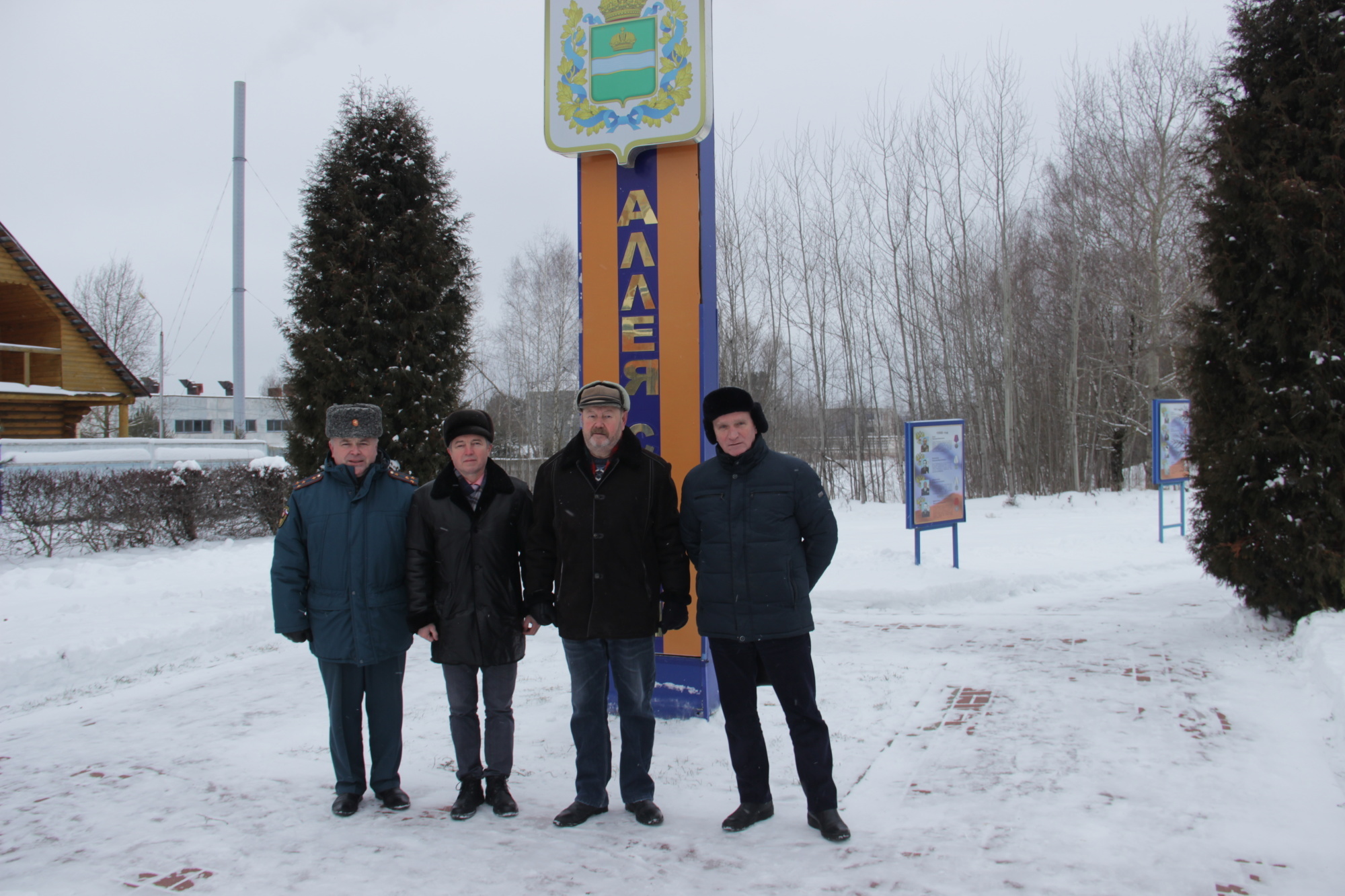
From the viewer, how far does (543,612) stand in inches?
146

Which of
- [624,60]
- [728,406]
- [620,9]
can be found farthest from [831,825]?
[620,9]

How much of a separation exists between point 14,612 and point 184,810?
478 centimetres

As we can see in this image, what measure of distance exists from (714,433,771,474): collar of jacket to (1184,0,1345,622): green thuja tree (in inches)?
185

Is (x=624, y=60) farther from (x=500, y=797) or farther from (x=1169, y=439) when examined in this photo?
(x=1169, y=439)

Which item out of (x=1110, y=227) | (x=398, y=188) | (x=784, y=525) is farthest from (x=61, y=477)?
(x=1110, y=227)

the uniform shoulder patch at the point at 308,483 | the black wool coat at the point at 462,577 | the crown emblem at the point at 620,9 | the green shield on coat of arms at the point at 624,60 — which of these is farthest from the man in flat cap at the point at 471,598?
the crown emblem at the point at 620,9

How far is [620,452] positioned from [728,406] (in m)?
0.53

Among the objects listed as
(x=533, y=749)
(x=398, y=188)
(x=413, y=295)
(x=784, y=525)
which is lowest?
(x=533, y=749)

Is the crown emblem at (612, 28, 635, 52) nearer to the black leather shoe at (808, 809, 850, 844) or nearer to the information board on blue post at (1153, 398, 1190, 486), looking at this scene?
the black leather shoe at (808, 809, 850, 844)

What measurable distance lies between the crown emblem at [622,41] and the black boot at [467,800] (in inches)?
164

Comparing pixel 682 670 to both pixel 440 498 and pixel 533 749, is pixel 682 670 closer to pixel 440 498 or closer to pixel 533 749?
pixel 533 749

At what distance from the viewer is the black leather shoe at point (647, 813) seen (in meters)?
3.56

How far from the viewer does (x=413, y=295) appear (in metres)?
11.3

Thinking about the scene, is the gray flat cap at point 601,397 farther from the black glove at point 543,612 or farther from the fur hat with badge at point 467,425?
the black glove at point 543,612
